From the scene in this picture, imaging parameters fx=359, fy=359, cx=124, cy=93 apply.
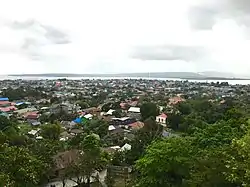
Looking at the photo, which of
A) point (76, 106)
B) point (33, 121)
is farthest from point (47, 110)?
point (33, 121)

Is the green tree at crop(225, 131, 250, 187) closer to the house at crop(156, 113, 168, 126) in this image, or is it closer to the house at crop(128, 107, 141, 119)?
the house at crop(156, 113, 168, 126)

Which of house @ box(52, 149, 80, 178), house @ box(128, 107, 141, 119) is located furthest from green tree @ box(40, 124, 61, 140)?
house @ box(128, 107, 141, 119)

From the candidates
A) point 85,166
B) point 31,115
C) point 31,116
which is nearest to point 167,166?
point 85,166

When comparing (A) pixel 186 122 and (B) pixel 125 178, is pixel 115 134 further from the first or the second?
(B) pixel 125 178

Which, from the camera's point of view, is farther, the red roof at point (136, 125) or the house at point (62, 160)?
the red roof at point (136, 125)

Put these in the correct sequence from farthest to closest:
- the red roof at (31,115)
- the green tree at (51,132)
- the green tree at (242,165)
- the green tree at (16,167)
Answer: the red roof at (31,115), the green tree at (51,132), the green tree at (16,167), the green tree at (242,165)

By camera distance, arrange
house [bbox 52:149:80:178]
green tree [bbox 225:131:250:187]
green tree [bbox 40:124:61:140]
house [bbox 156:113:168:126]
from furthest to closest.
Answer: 1. house [bbox 156:113:168:126]
2. green tree [bbox 40:124:61:140]
3. house [bbox 52:149:80:178]
4. green tree [bbox 225:131:250:187]

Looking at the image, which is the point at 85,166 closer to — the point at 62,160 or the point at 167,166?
the point at 62,160

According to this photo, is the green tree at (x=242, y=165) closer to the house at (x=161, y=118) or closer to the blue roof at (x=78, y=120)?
the house at (x=161, y=118)

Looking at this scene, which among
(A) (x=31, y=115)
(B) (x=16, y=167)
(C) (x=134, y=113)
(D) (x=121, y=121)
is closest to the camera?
(B) (x=16, y=167)

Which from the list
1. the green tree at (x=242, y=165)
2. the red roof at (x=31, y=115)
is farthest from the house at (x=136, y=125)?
the green tree at (x=242, y=165)

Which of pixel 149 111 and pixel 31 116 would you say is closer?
pixel 149 111
